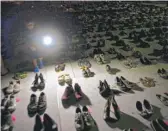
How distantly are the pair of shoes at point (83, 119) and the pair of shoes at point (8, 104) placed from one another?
1.94 metres

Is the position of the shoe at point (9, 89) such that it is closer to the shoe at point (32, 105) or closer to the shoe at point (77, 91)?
the shoe at point (32, 105)

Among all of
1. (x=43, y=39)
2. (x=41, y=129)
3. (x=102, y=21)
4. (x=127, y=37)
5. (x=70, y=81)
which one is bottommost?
(x=41, y=129)

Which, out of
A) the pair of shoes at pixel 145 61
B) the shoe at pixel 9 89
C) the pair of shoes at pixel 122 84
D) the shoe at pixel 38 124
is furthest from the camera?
the pair of shoes at pixel 145 61

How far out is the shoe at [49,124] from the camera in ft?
15.4

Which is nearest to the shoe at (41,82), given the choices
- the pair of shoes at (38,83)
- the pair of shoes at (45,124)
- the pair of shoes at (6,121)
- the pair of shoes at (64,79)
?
the pair of shoes at (38,83)

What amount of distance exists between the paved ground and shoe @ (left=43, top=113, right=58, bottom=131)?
0.18 meters

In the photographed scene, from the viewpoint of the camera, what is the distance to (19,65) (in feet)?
27.9

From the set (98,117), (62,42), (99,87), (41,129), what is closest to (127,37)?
(62,42)

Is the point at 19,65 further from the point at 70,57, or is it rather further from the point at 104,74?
the point at 104,74

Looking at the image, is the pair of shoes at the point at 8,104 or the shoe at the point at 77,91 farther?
the shoe at the point at 77,91

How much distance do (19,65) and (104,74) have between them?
387 centimetres

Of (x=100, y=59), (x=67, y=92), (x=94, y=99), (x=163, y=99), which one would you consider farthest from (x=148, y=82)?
(x=67, y=92)

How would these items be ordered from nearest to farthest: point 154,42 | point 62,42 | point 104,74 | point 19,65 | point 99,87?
point 99,87 → point 104,74 → point 19,65 → point 154,42 → point 62,42

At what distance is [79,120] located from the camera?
4.86m
